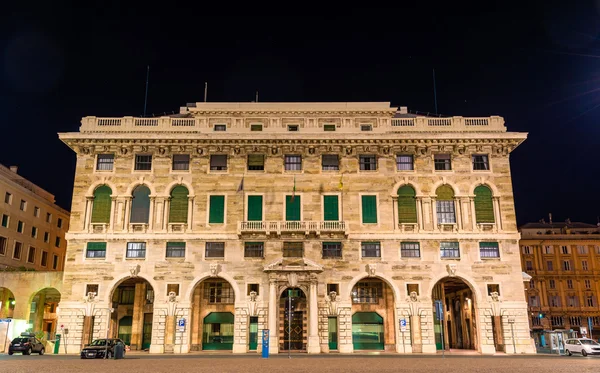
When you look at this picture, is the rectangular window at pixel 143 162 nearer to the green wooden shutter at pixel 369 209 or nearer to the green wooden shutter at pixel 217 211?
the green wooden shutter at pixel 217 211

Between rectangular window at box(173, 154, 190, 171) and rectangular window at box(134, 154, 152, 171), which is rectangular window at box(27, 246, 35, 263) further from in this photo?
rectangular window at box(173, 154, 190, 171)

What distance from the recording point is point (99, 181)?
148 feet

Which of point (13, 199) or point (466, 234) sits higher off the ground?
point (13, 199)

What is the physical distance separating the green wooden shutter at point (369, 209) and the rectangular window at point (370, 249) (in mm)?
1909

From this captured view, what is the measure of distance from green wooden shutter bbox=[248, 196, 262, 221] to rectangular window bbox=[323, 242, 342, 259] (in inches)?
233

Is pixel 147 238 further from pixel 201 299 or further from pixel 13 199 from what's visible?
pixel 13 199

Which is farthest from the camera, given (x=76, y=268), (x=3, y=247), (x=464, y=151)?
(x=3, y=247)

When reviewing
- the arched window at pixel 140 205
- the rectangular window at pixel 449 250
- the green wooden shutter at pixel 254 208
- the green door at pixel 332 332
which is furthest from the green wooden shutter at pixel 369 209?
the arched window at pixel 140 205

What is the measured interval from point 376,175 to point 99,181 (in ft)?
76.7

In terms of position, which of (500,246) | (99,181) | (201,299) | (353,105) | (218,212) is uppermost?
(353,105)

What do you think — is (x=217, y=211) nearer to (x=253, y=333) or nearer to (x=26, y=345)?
(x=253, y=333)

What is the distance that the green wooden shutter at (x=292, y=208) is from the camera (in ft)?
145

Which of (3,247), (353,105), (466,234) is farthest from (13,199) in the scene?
(466,234)

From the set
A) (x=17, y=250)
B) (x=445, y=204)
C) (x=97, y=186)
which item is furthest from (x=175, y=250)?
(x=17, y=250)
